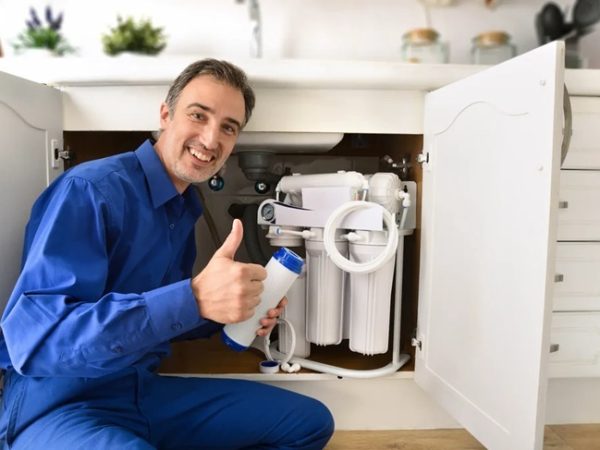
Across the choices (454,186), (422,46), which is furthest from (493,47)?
(454,186)

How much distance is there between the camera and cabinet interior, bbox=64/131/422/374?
4.00 ft

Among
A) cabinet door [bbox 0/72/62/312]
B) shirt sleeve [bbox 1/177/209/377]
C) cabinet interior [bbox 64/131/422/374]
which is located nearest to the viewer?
shirt sleeve [bbox 1/177/209/377]

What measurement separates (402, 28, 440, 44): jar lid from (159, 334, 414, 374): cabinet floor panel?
0.87 metres

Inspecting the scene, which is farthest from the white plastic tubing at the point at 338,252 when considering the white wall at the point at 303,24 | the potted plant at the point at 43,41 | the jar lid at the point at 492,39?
the potted plant at the point at 43,41

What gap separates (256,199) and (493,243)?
0.90m

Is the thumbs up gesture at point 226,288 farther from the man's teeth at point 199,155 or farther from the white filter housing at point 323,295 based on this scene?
the white filter housing at point 323,295

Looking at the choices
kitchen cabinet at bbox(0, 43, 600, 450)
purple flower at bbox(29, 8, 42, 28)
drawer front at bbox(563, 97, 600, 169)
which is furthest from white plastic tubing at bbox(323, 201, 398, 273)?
purple flower at bbox(29, 8, 42, 28)

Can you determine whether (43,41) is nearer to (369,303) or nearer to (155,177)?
(155,177)

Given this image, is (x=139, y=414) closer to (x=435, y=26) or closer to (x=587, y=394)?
(x=587, y=394)

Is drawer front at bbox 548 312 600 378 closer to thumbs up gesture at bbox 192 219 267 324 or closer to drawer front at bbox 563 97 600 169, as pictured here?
drawer front at bbox 563 97 600 169

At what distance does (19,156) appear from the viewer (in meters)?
0.94

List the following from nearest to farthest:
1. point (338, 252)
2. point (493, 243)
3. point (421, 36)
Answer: point (493, 243), point (338, 252), point (421, 36)

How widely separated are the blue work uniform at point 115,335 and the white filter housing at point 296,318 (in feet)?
0.56

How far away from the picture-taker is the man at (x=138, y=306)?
28.3 inches
